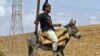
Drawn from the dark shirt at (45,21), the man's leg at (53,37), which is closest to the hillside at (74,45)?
the man's leg at (53,37)

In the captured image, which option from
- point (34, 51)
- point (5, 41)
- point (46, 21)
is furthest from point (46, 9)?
point (5, 41)

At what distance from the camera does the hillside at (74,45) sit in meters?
28.3

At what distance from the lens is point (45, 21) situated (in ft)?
45.0

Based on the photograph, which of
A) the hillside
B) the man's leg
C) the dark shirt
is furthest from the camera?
the hillside

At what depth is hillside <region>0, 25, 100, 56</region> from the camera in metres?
28.3

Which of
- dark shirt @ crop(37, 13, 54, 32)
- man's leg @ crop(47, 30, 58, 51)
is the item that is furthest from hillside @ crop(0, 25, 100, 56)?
dark shirt @ crop(37, 13, 54, 32)

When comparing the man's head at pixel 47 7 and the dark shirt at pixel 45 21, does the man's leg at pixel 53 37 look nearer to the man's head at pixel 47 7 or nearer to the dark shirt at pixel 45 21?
the dark shirt at pixel 45 21

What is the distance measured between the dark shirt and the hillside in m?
13.3

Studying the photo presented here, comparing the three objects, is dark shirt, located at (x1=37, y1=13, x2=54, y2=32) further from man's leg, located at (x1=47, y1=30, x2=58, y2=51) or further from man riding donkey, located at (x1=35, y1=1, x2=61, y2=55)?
man's leg, located at (x1=47, y1=30, x2=58, y2=51)

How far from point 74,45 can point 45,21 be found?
16525mm

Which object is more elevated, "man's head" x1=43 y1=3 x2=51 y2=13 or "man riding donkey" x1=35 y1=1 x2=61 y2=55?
"man's head" x1=43 y1=3 x2=51 y2=13

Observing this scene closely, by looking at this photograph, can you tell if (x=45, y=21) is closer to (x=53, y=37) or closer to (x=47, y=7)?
(x=47, y=7)

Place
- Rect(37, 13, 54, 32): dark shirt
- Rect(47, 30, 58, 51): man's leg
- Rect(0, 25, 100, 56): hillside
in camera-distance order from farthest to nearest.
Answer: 1. Rect(0, 25, 100, 56): hillside
2. Rect(47, 30, 58, 51): man's leg
3. Rect(37, 13, 54, 32): dark shirt

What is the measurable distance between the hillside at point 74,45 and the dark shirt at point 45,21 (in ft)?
43.5
